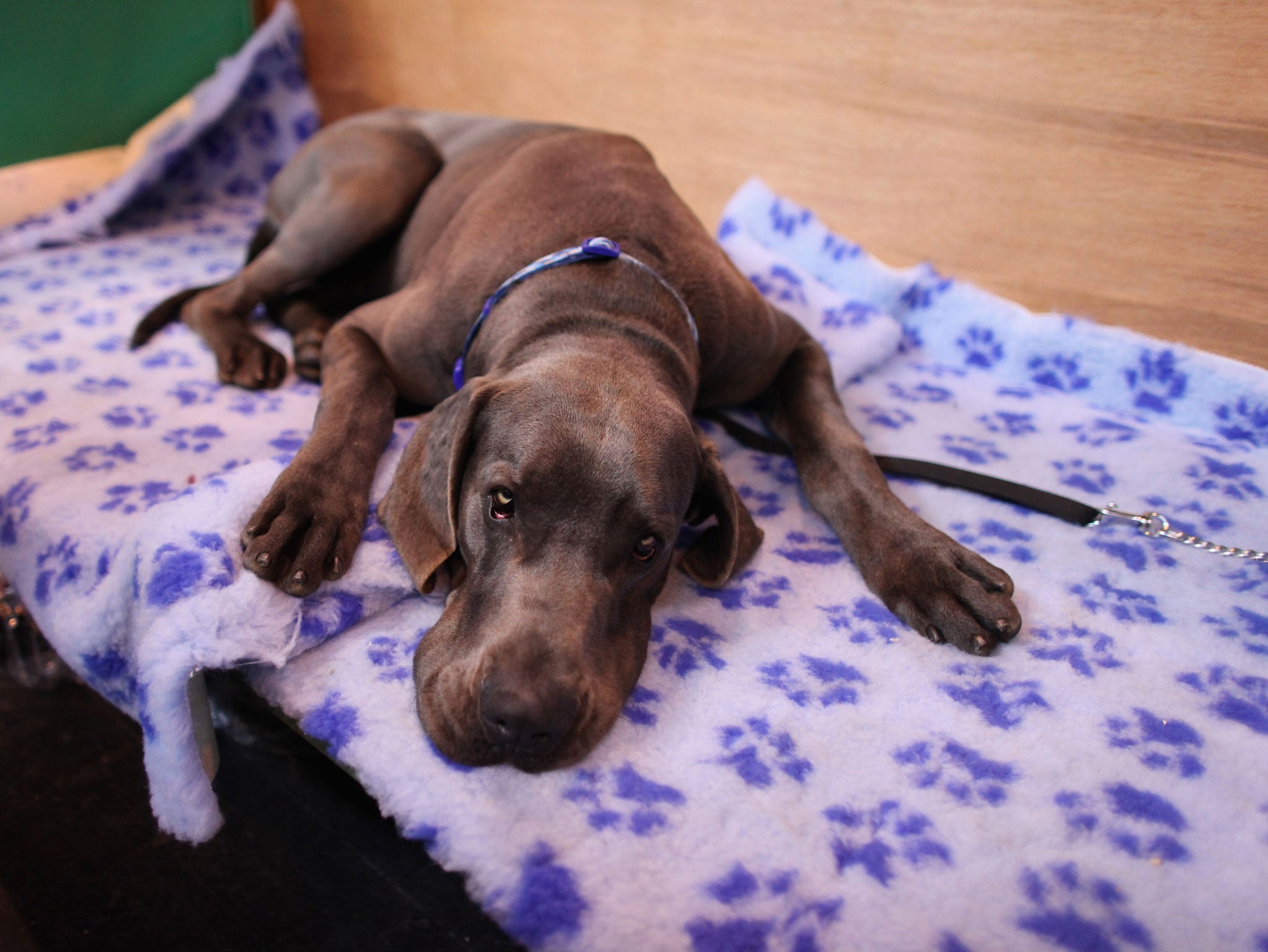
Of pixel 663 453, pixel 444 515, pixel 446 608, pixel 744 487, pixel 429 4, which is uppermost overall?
pixel 429 4

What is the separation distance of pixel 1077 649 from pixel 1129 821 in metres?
0.41

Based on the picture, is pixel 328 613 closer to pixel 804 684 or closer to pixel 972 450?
pixel 804 684

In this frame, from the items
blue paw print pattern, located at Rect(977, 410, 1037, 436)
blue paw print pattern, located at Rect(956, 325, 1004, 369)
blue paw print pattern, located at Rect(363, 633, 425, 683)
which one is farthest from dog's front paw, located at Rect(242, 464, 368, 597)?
blue paw print pattern, located at Rect(956, 325, 1004, 369)

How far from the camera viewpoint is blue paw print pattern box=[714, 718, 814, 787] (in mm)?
1435

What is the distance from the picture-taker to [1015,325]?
2.84 metres

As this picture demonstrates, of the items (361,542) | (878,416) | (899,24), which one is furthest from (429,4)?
(361,542)

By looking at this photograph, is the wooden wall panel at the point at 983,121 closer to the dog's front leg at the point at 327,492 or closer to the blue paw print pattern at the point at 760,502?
the blue paw print pattern at the point at 760,502

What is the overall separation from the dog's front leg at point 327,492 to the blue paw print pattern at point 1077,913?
48.5 inches

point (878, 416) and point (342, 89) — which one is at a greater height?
point (342, 89)

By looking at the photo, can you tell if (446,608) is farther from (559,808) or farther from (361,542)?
(559,808)

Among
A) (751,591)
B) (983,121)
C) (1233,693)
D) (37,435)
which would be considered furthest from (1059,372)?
(37,435)

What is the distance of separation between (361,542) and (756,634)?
79 centimetres

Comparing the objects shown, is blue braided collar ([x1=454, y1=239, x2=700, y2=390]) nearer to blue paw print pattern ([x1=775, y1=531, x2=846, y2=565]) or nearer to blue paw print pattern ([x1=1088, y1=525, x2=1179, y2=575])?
blue paw print pattern ([x1=775, y1=531, x2=846, y2=565])

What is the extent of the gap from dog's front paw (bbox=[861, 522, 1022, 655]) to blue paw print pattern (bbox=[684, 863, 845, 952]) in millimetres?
635
